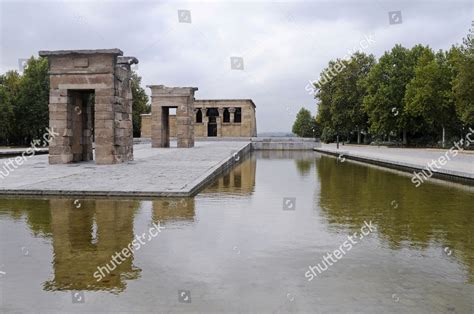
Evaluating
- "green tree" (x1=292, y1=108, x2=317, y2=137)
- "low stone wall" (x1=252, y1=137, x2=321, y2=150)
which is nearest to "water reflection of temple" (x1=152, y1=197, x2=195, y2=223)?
"low stone wall" (x1=252, y1=137, x2=321, y2=150)

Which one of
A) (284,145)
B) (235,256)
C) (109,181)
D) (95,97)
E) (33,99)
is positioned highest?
(33,99)

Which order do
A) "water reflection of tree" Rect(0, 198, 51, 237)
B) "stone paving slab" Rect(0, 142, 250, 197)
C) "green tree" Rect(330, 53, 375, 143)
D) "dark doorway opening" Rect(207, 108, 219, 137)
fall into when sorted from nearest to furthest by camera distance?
"water reflection of tree" Rect(0, 198, 51, 237)
"stone paving slab" Rect(0, 142, 250, 197)
"green tree" Rect(330, 53, 375, 143)
"dark doorway opening" Rect(207, 108, 219, 137)

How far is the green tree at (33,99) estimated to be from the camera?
47375mm

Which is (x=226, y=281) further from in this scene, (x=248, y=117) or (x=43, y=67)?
(x=248, y=117)

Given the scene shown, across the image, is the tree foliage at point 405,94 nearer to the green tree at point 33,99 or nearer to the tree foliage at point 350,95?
the tree foliage at point 350,95

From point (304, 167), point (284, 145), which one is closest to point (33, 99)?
point (284, 145)

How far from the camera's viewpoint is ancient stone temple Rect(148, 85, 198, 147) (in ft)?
121

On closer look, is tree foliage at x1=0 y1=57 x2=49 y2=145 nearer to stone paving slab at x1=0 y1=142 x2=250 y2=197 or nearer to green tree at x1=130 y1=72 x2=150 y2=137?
green tree at x1=130 y1=72 x2=150 y2=137

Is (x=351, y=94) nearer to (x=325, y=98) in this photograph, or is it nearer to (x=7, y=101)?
(x=325, y=98)

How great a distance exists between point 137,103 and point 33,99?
18.7m

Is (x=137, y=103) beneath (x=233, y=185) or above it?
above

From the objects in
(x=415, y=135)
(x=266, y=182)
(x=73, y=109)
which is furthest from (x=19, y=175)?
(x=415, y=135)

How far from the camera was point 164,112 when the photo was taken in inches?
1490

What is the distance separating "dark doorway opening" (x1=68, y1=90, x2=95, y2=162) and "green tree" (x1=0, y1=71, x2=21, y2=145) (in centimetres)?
2878
